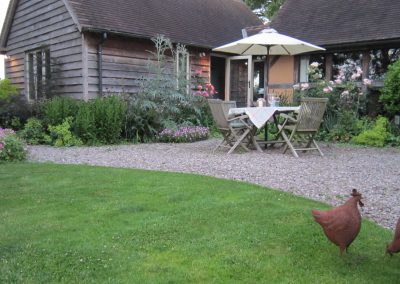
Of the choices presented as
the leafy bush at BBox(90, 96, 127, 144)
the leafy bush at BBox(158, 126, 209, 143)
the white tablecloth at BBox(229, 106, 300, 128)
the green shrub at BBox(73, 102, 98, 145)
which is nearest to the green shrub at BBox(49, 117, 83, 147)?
the green shrub at BBox(73, 102, 98, 145)

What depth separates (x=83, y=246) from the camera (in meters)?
2.96

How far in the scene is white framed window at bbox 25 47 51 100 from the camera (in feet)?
41.3

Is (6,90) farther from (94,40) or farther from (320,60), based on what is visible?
(320,60)

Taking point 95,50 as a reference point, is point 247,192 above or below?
below

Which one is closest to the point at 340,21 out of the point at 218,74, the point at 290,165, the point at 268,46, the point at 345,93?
the point at 345,93

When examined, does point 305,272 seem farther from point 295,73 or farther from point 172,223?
point 295,73

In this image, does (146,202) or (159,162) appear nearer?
(146,202)

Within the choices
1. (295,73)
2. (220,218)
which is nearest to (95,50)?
(295,73)

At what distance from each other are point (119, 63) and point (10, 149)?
18.7 feet

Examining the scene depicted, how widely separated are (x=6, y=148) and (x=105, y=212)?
150 inches

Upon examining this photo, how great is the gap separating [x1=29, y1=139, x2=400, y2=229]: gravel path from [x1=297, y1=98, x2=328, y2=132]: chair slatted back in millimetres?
529

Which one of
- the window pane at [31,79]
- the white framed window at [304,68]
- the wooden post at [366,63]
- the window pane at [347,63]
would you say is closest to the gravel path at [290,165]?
the wooden post at [366,63]

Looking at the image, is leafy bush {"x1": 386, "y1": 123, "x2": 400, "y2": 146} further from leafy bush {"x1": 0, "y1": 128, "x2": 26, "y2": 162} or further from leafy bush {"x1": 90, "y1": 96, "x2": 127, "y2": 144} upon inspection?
leafy bush {"x1": 0, "y1": 128, "x2": 26, "y2": 162}

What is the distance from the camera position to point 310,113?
735 cm
